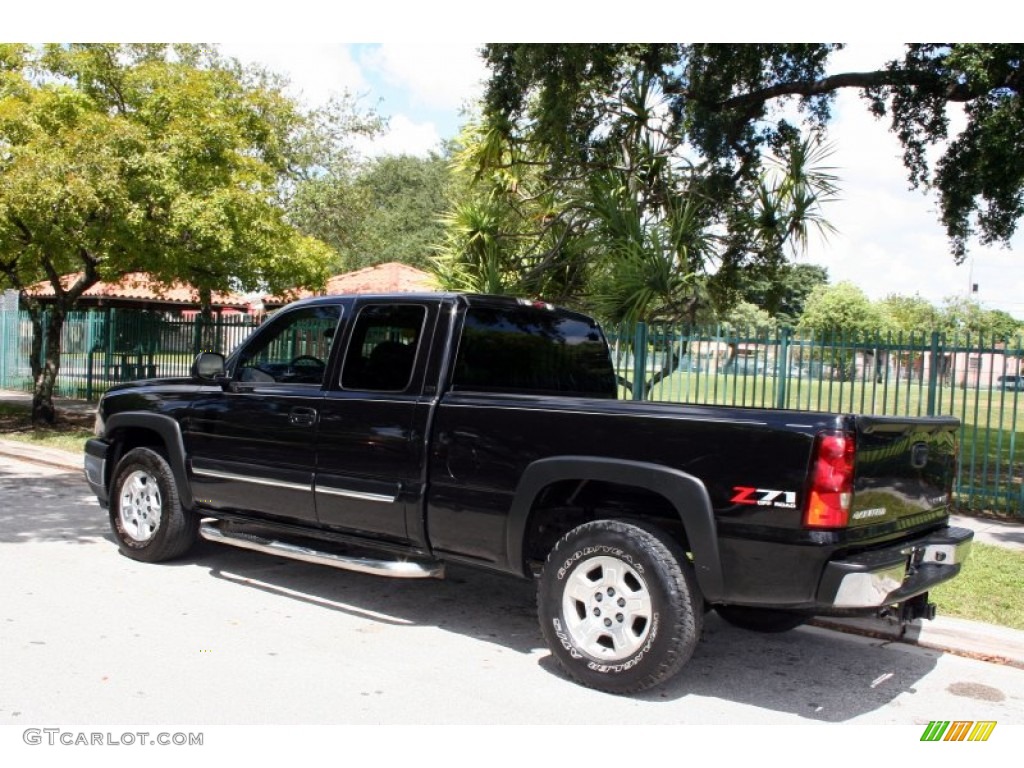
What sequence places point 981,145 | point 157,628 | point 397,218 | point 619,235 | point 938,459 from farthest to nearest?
point 397,218 < point 619,235 < point 981,145 < point 157,628 < point 938,459

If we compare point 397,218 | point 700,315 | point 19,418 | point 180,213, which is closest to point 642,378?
point 700,315

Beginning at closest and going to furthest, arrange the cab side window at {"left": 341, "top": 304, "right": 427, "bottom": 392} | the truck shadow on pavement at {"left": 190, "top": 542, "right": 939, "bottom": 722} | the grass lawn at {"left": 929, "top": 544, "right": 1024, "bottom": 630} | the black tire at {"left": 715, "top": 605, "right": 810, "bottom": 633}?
1. the truck shadow on pavement at {"left": 190, "top": 542, "right": 939, "bottom": 722}
2. the black tire at {"left": 715, "top": 605, "right": 810, "bottom": 633}
3. the cab side window at {"left": 341, "top": 304, "right": 427, "bottom": 392}
4. the grass lawn at {"left": 929, "top": 544, "right": 1024, "bottom": 630}

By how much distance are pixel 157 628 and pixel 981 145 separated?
10.7m

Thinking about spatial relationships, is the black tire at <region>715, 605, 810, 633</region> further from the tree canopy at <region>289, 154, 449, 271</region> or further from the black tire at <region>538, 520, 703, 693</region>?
Answer: the tree canopy at <region>289, 154, 449, 271</region>

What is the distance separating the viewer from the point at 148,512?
6.88 m

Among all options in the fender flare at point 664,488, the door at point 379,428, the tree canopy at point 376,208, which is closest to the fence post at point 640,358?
the door at point 379,428

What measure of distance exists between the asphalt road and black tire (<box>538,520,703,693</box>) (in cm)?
16

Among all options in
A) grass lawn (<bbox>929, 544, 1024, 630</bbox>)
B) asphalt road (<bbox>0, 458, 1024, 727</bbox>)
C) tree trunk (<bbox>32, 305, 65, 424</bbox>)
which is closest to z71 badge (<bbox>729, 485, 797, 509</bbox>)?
asphalt road (<bbox>0, 458, 1024, 727</bbox>)

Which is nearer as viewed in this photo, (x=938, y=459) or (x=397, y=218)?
(x=938, y=459)

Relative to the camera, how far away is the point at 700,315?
12.7 metres

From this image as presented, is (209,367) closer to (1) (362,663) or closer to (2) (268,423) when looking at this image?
(2) (268,423)

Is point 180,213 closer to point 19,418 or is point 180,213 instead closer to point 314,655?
point 19,418

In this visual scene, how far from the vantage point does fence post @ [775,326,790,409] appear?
10977 millimetres

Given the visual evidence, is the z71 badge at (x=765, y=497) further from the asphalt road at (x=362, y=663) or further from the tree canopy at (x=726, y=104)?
the tree canopy at (x=726, y=104)
